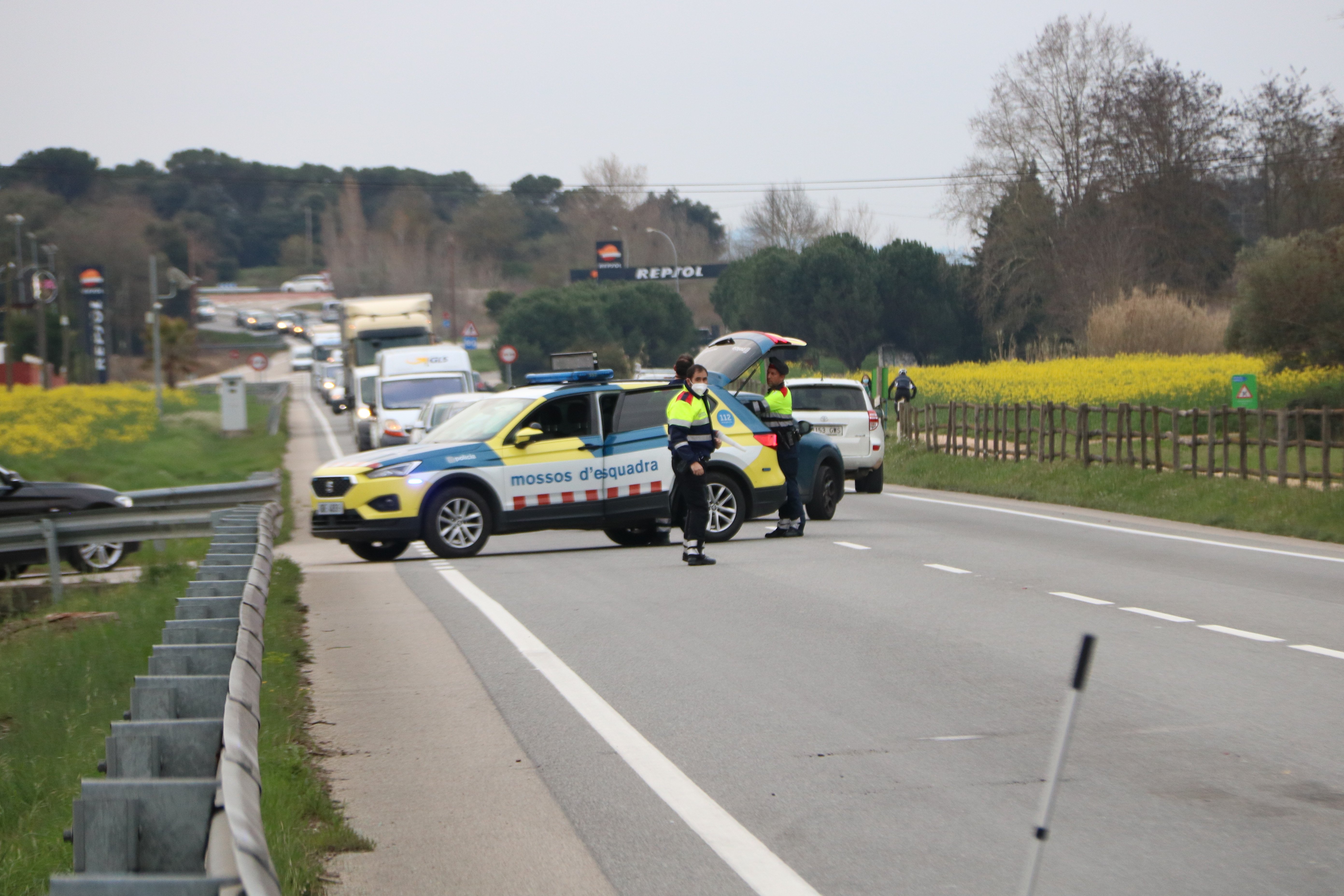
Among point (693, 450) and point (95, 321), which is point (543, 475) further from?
point (95, 321)

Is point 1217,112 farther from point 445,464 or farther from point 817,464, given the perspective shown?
point 445,464

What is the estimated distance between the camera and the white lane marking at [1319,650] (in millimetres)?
8781

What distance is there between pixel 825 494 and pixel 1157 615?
28.0ft

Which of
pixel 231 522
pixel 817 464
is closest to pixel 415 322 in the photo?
pixel 817 464

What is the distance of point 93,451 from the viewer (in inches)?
1355

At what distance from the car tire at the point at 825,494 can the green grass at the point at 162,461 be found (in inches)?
522

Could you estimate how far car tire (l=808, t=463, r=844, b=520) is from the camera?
18844 millimetres

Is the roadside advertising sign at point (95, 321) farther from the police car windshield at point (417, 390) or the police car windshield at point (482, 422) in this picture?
the police car windshield at point (482, 422)

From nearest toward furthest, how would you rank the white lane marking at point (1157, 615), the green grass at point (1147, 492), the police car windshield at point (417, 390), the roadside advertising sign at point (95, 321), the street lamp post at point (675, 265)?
the white lane marking at point (1157, 615) → the green grass at point (1147, 492) → the police car windshield at point (417, 390) → the street lamp post at point (675, 265) → the roadside advertising sign at point (95, 321)

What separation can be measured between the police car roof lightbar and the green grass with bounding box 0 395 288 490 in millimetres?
11998

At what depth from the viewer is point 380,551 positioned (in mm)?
16141

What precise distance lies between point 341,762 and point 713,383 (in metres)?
10.7

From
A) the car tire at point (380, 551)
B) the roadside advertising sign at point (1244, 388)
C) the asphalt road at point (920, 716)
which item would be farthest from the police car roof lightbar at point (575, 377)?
the roadside advertising sign at point (1244, 388)

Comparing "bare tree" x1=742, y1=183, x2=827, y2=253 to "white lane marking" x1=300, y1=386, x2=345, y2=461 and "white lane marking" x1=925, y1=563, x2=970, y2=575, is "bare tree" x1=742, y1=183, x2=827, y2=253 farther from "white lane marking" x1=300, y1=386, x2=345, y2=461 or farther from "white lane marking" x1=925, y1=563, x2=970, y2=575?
"white lane marking" x1=925, y1=563, x2=970, y2=575
